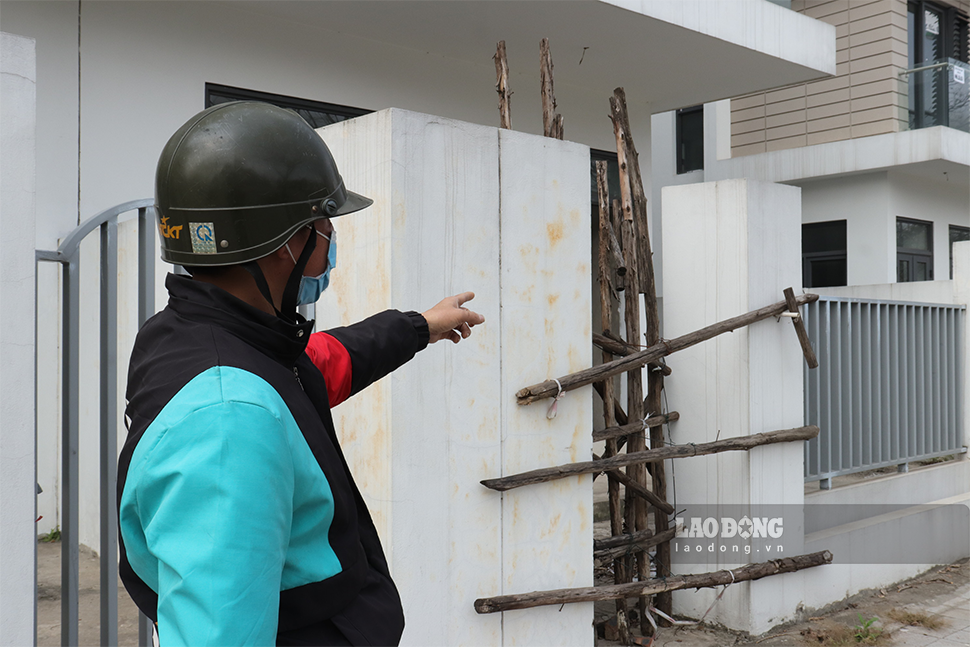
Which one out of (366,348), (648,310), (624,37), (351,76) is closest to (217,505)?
(366,348)

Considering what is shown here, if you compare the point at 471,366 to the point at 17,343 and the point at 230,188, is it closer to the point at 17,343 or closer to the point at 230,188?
the point at 17,343

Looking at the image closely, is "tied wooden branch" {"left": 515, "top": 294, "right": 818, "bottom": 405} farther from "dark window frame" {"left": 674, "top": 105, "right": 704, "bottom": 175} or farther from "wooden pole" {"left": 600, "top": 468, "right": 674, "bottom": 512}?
"dark window frame" {"left": 674, "top": 105, "right": 704, "bottom": 175}

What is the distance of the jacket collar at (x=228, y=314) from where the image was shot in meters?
1.54

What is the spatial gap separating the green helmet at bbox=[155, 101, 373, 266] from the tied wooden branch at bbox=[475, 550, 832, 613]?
Result: 2.73 m

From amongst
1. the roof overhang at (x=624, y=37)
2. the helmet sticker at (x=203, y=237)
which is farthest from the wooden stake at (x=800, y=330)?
the helmet sticker at (x=203, y=237)

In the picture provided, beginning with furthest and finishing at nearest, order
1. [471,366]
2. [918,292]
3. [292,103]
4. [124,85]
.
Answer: [918,292] → [292,103] → [124,85] → [471,366]

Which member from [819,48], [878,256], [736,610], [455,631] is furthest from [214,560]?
[878,256]

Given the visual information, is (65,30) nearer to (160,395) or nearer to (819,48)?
(160,395)

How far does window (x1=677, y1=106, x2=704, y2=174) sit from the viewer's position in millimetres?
16438

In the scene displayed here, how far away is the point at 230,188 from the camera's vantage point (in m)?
1.60

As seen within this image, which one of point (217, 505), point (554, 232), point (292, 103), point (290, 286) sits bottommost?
point (217, 505)

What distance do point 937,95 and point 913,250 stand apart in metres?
2.60

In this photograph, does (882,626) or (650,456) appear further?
(882,626)

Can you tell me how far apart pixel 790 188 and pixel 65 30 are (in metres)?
5.35
